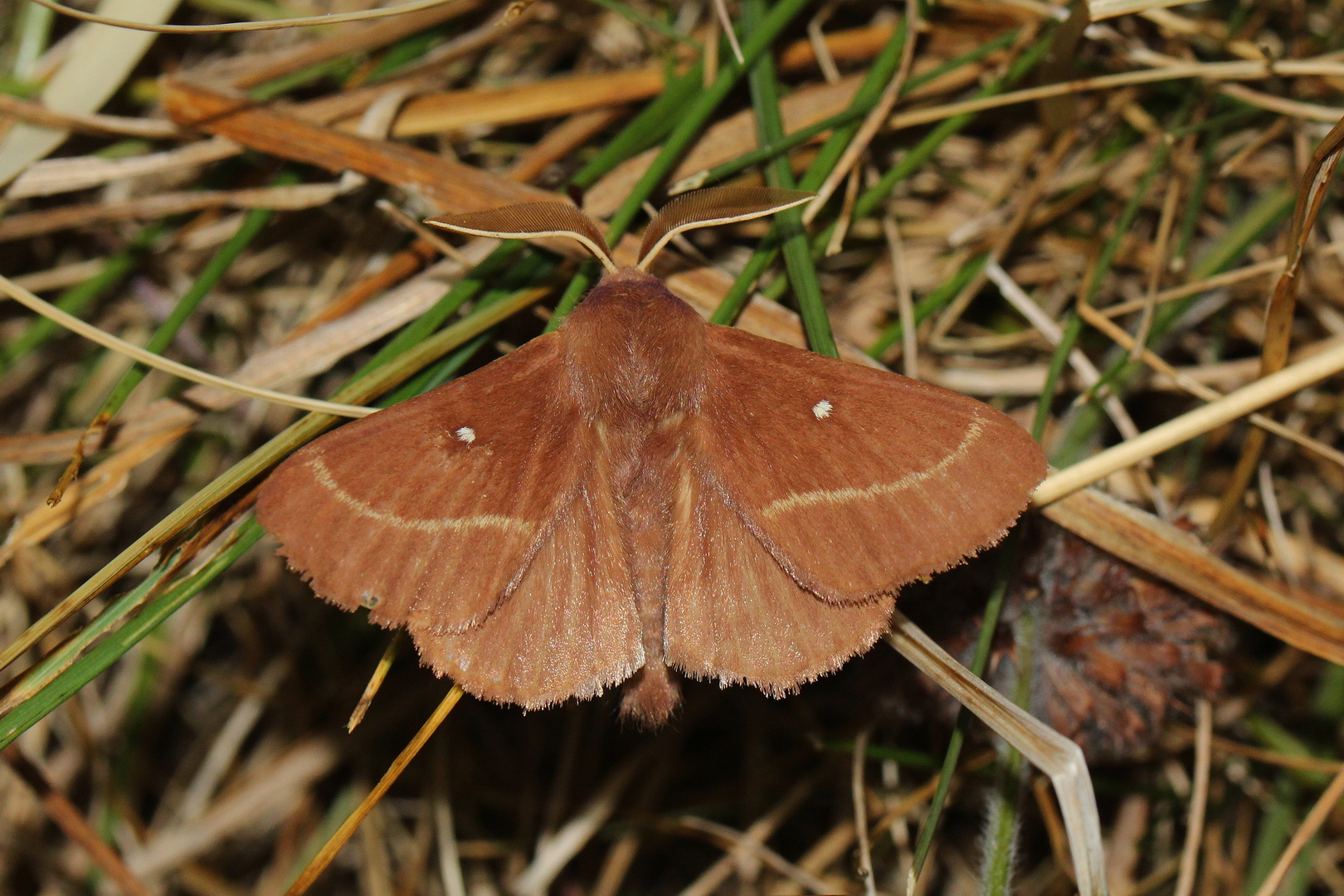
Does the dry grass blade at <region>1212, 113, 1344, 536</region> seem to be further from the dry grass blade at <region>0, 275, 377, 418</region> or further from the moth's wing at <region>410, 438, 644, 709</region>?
the dry grass blade at <region>0, 275, 377, 418</region>

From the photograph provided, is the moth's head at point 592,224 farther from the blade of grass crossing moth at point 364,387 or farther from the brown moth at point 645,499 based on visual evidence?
the blade of grass crossing moth at point 364,387

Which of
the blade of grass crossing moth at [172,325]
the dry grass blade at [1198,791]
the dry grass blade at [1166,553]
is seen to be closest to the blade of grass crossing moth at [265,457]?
the blade of grass crossing moth at [172,325]

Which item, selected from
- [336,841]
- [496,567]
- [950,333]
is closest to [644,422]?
[496,567]

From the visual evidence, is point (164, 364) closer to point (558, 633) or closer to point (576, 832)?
point (558, 633)

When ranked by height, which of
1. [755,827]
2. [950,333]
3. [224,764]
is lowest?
[755,827]

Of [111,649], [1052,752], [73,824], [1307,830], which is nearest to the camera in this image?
[1052,752]

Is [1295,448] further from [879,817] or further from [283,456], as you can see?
[283,456]

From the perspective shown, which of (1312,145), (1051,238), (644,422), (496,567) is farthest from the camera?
(1051,238)

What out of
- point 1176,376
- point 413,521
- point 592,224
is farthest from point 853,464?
point 1176,376
